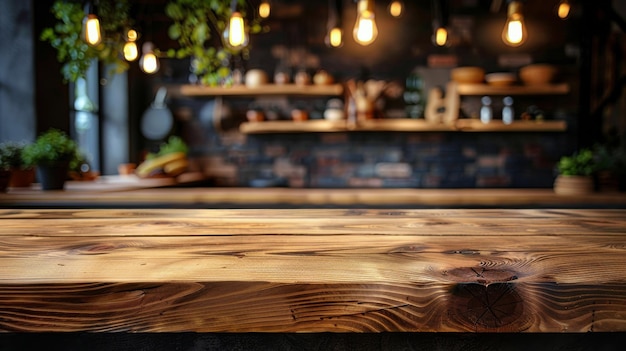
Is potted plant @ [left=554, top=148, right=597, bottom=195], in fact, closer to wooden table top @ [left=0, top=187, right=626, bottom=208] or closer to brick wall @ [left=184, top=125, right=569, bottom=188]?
wooden table top @ [left=0, top=187, right=626, bottom=208]

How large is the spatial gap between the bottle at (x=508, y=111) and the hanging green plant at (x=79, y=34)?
10.3 ft

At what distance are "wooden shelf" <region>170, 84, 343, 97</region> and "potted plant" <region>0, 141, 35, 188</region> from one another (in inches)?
63.0

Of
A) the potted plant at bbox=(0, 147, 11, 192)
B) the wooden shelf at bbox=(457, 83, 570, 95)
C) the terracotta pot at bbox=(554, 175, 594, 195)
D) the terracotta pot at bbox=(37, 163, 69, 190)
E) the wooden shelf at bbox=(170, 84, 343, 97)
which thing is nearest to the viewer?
the potted plant at bbox=(0, 147, 11, 192)

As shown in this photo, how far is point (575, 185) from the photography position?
3184 millimetres

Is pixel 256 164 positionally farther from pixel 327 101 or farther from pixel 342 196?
pixel 342 196

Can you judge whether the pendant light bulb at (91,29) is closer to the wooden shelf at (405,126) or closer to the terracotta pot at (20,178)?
the terracotta pot at (20,178)

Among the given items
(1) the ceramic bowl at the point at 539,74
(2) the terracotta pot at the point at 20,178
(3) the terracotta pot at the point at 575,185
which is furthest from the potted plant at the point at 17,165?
(1) the ceramic bowl at the point at 539,74

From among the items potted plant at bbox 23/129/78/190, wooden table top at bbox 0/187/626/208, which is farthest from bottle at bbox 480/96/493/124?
potted plant at bbox 23/129/78/190

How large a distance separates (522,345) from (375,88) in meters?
3.52

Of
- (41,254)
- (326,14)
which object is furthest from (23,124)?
(41,254)

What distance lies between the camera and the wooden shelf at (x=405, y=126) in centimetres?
406

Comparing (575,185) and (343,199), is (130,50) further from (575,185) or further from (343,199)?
(575,185)

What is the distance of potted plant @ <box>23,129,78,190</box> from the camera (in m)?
2.74

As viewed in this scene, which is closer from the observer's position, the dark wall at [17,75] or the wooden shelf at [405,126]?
the dark wall at [17,75]
